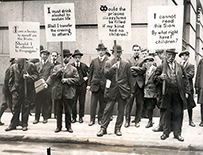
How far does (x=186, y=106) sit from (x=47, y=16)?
10.4 ft

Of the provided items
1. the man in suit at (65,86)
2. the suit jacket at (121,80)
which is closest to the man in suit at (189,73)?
the suit jacket at (121,80)

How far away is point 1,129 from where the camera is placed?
231 inches

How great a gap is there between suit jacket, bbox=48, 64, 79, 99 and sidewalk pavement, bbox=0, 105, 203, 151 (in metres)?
0.57

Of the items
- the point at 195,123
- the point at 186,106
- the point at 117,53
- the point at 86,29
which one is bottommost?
the point at 195,123

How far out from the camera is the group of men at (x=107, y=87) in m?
5.20

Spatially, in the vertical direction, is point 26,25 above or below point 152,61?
above

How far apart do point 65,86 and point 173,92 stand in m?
2.07

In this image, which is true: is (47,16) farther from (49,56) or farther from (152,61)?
(152,61)

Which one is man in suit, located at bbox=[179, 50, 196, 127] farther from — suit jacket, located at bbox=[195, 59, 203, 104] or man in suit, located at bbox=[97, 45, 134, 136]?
man in suit, located at bbox=[97, 45, 134, 136]

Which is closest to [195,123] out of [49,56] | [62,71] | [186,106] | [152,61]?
[186,106]

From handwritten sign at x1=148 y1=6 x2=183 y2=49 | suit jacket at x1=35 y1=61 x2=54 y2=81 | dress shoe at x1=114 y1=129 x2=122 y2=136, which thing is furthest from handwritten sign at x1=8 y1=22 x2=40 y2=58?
handwritten sign at x1=148 y1=6 x2=183 y2=49

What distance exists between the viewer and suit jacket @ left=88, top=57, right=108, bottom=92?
5.49 meters

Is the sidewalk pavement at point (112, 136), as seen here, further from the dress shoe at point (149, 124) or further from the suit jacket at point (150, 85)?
the suit jacket at point (150, 85)

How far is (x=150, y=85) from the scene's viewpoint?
534 centimetres
